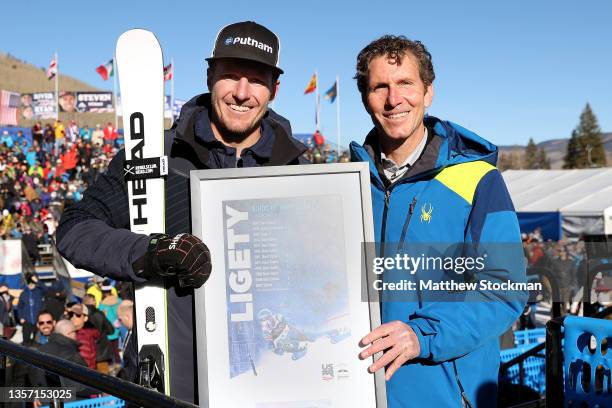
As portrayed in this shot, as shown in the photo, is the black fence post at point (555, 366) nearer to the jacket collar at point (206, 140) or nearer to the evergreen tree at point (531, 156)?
the jacket collar at point (206, 140)

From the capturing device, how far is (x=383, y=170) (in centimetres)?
255

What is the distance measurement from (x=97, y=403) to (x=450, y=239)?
4324 millimetres

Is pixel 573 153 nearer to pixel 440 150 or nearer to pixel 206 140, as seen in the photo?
pixel 440 150

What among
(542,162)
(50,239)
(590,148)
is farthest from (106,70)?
(542,162)

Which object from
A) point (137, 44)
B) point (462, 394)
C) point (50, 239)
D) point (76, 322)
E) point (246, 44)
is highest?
point (137, 44)

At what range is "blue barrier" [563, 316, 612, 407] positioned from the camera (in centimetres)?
241

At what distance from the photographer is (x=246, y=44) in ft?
8.55

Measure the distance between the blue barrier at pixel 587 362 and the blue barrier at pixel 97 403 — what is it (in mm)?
3990

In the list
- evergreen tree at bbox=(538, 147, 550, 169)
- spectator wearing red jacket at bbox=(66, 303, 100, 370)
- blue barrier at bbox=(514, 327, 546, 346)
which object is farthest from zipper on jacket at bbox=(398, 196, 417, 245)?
evergreen tree at bbox=(538, 147, 550, 169)

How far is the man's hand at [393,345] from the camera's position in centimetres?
214

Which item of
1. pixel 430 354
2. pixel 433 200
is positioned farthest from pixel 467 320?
pixel 433 200

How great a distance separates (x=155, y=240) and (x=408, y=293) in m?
0.94

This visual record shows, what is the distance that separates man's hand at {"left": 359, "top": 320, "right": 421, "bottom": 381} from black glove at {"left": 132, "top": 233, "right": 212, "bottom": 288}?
2.00 feet

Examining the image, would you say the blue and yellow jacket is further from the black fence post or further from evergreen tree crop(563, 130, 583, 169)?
evergreen tree crop(563, 130, 583, 169)
